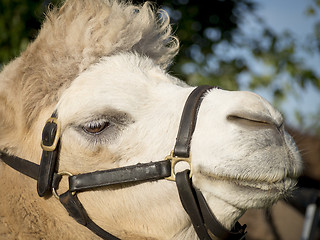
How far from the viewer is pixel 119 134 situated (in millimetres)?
2301

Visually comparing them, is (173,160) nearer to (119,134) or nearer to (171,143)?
(171,143)

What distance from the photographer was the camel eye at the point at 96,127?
2.31 metres

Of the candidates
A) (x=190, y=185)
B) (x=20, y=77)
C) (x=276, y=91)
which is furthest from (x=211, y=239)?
(x=276, y=91)

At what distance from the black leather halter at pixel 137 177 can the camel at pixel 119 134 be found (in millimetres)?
40

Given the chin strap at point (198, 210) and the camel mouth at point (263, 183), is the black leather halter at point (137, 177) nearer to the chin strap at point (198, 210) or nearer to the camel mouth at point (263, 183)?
the chin strap at point (198, 210)

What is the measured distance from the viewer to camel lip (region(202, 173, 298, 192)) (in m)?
1.98

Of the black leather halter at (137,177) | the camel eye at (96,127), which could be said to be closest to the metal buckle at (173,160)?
the black leather halter at (137,177)

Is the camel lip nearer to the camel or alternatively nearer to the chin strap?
the camel

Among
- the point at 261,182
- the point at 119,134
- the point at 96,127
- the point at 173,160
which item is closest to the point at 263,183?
the point at 261,182

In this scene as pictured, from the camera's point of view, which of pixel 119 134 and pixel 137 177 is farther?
pixel 119 134

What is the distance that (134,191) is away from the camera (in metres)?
2.25

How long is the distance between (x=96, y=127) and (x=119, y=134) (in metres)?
0.15

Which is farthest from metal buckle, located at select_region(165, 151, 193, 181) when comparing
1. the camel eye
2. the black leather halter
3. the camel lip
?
the camel eye

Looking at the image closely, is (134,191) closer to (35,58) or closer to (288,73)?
(35,58)
